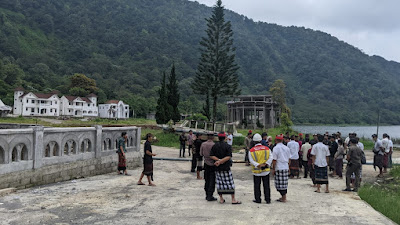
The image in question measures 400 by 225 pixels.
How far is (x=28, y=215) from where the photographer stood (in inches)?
188

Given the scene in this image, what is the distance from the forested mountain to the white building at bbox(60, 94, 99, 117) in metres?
10.1

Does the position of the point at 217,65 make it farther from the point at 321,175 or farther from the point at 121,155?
the point at 321,175

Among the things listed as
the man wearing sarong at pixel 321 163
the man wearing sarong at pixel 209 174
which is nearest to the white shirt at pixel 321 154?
the man wearing sarong at pixel 321 163

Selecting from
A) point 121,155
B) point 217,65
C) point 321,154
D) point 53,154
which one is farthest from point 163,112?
point 321,154

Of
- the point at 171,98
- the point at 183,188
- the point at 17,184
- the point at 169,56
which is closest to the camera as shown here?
the point at 17,184

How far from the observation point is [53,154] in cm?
752

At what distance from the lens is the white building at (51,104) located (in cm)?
5525

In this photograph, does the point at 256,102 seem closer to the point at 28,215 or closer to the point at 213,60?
the point at 213,60

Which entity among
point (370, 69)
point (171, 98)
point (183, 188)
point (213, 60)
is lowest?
point (183, 188)

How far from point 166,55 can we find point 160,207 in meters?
124

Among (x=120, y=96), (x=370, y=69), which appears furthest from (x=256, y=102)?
(x=370, y=69)

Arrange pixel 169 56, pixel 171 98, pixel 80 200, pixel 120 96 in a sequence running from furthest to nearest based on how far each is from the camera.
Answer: pixel 169 56 < pixel 120 96 < pixel 171 98 < pixel 80 200

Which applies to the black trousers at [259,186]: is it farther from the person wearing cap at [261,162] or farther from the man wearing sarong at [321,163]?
the man wearing sarong at [321,163]

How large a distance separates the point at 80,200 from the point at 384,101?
435 ft
